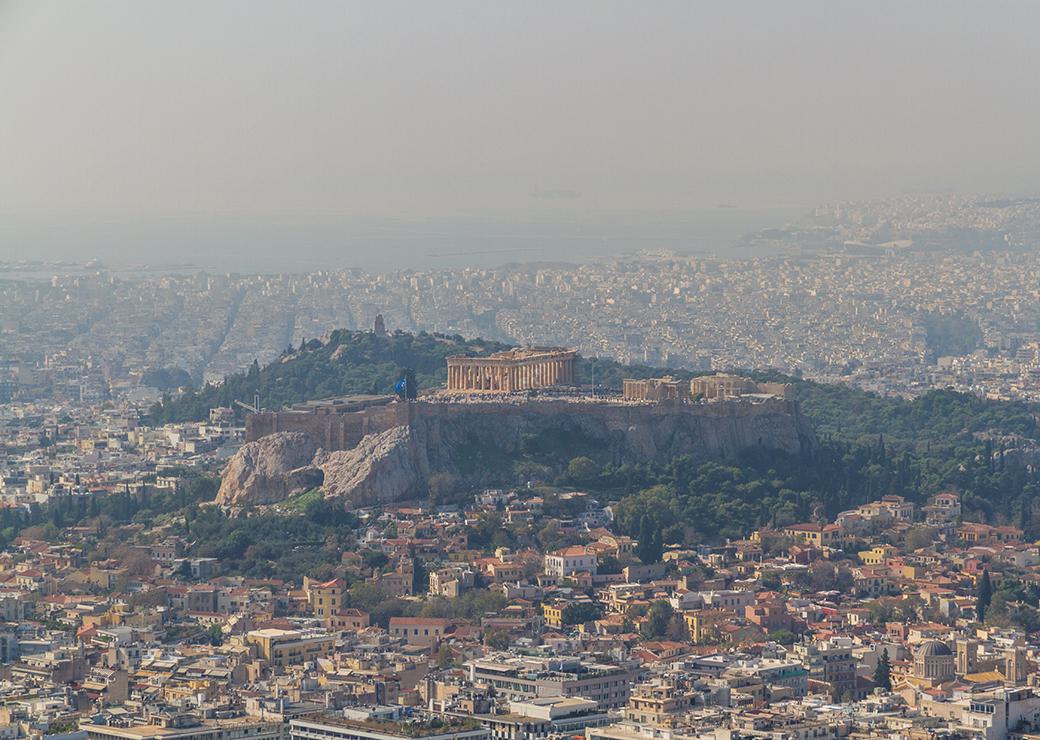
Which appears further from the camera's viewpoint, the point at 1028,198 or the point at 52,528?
the point at 1028,198

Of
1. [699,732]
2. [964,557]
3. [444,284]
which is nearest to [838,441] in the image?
[964,557]

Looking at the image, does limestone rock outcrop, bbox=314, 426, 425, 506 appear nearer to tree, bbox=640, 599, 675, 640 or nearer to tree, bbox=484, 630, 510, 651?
tree, bbox=640, 599, 675, 640

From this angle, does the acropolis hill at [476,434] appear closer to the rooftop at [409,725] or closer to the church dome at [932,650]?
the church dome at [932,650]

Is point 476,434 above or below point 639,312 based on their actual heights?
above

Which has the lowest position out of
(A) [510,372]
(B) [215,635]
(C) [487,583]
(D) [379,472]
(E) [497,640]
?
(B) [215,635]

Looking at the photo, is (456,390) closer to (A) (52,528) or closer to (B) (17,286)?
(A) (52,528)

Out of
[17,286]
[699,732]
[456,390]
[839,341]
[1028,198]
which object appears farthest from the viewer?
[1028,198]

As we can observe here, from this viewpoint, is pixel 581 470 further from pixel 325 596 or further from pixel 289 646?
pixel 289 646

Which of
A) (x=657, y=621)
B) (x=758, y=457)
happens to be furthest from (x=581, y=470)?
(x=657, y=621)
